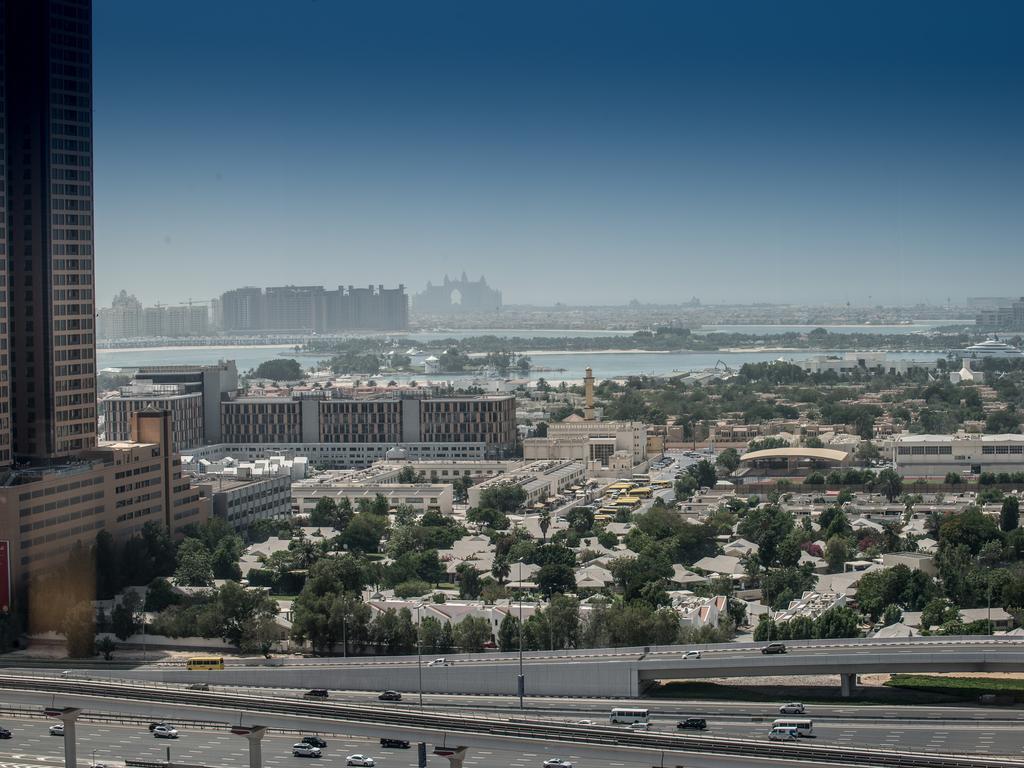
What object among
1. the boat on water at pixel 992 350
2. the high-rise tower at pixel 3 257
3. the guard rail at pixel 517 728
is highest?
the high-rise tower at pixel 3 257

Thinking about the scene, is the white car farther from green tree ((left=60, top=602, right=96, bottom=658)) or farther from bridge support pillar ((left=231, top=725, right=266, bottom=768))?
green tree ((left=60, top=602, right=96, bottom=658))

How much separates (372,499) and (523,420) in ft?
31.1

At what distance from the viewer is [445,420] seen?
1981 centimetres

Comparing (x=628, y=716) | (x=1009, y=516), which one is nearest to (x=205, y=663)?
(x=628, y=716)

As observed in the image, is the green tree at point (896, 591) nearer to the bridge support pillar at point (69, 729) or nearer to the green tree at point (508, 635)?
the green tree at point (508, 635)

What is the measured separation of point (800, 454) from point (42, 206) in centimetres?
964

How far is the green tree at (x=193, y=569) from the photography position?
10867 mm

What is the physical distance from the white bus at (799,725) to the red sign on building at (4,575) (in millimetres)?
4931

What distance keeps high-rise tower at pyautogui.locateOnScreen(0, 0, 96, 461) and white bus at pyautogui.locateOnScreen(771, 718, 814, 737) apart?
5795 mm

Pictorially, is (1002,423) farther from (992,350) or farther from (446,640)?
(992,350)

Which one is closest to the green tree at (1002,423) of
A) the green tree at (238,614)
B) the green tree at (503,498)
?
the green tree at (503,498)

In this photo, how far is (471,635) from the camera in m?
9.05

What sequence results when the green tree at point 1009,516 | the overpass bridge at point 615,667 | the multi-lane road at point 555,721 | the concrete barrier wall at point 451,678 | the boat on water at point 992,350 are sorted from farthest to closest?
the boat on water at point 992,350
the green tree at point 1009,516
the concrete barrier wall at point 451,678
the overpass bridge at point 615,667
the multi-lane road at point 555,721

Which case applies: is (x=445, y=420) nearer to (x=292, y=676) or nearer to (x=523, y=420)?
(x=523, y=420)
